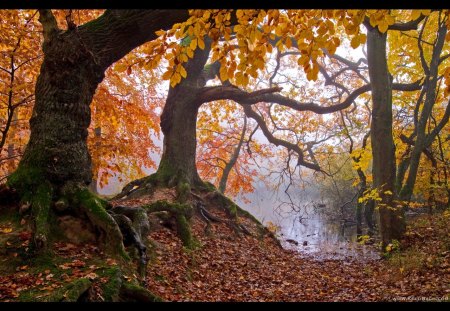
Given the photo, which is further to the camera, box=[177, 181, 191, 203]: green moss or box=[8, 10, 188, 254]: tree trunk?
box=[177, 181, 191, 203]: green moss

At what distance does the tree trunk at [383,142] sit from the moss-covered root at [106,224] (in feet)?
24.1

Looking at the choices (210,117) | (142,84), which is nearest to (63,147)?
(210,117)

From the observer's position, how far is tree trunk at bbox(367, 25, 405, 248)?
31.8 ft

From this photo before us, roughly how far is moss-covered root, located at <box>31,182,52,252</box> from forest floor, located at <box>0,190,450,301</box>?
7.4 inches

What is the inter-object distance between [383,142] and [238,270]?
5.80m

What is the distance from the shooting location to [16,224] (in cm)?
521

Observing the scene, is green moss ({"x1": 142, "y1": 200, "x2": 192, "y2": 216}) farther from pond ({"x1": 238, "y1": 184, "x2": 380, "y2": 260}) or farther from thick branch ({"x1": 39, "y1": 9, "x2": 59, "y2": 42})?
pond ({"x1": 238, "y1": 184, "x2": 380, "y2": 260})

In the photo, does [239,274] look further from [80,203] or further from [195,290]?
[80,203]

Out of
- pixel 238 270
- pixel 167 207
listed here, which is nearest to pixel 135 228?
pixel 167 207

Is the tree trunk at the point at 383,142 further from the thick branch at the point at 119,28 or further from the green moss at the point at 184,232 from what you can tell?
the thick branch at the point at 119,28

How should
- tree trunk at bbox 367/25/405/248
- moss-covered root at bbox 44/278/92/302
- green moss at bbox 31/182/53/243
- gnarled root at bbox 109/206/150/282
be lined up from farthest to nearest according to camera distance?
tree trunk at bbox 367/25/405/248
gnarled root at bbox 109/206/150/282
green moss at bbox 31/182/53/243
moss-covered root at bbox 44/278/92/302

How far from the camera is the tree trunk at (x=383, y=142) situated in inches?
382

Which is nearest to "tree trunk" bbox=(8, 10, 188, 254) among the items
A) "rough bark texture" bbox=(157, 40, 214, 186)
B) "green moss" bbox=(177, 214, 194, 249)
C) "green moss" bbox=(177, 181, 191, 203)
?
"green moss" bbox=(177, 214, 194, 249)
